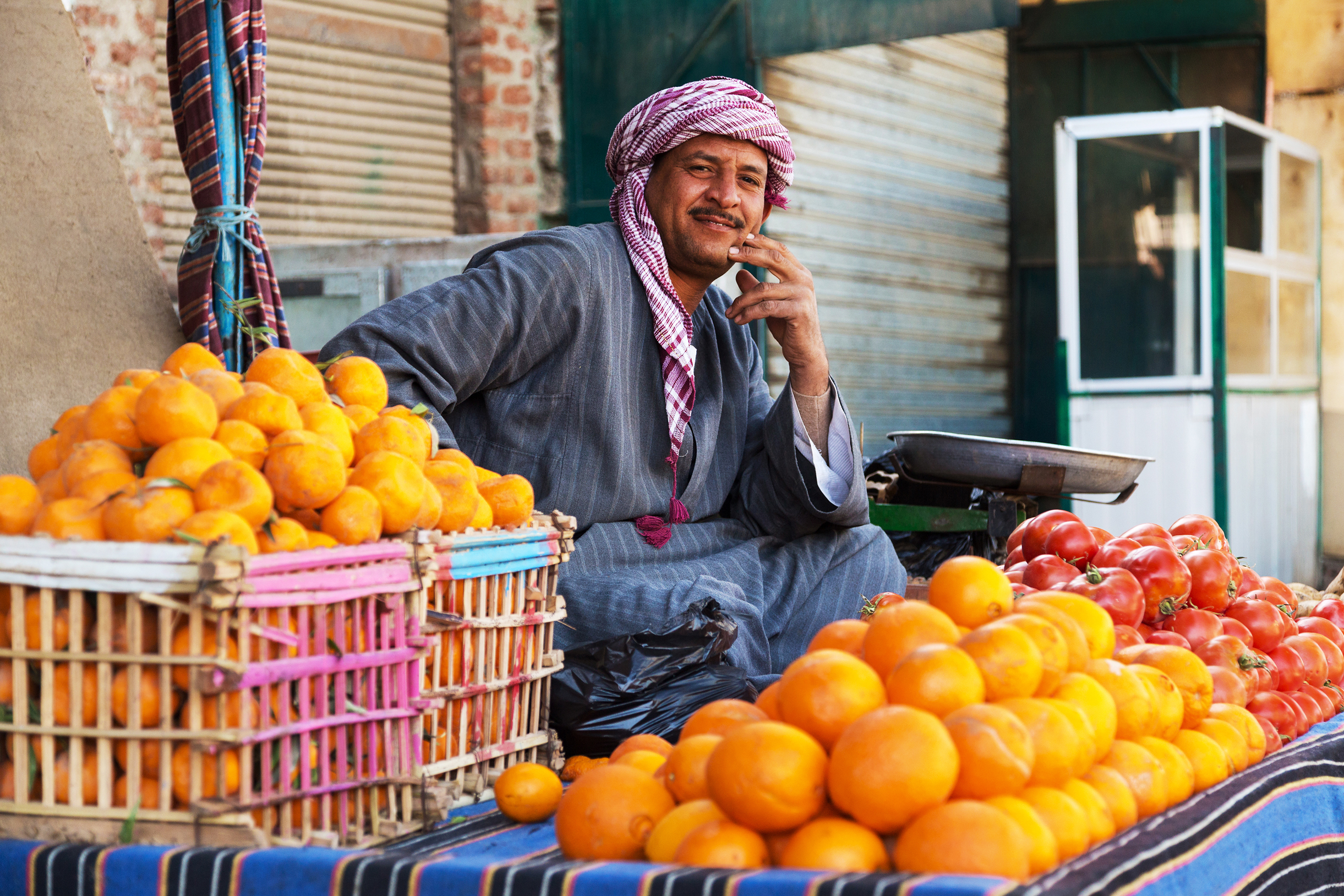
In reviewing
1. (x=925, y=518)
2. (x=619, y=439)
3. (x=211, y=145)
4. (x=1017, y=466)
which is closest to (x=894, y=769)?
(x=619, y=439)

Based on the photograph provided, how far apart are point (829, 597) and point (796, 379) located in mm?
540

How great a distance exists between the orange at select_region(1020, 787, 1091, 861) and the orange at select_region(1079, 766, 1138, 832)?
11 centimetres

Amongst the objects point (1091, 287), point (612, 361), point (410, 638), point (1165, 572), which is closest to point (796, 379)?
point (612, 361)

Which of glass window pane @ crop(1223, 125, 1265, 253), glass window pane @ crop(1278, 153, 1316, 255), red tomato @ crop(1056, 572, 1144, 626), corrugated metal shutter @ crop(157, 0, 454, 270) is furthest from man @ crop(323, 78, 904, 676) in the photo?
glass window pane @ crop(1278, 153, 1316, 255)

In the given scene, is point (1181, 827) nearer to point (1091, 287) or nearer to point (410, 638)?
point (410, 638)

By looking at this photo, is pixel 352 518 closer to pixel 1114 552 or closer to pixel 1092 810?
pixel 1092 810

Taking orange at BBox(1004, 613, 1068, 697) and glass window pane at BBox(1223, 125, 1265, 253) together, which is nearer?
orange at BBox(1004, 613, 1068, 697)

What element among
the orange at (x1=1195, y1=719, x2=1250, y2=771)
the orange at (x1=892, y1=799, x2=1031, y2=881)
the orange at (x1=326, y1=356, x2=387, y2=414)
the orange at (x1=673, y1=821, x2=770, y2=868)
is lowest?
the orange at (x1=1195, y1=719, x2=1250, y2=771)

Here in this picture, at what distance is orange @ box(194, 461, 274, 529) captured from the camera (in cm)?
153

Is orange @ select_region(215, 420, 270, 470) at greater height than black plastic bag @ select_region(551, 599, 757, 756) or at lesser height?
greater

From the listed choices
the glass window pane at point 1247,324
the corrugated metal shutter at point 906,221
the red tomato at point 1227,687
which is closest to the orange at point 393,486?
the red tomato at point 1227,687

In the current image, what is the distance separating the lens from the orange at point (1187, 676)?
1.85 meters

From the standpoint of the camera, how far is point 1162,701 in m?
1.71

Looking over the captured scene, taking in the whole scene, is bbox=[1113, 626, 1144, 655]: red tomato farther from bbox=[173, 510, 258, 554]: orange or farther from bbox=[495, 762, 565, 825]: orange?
bbox=[173, 510, 258, 554]: orange
